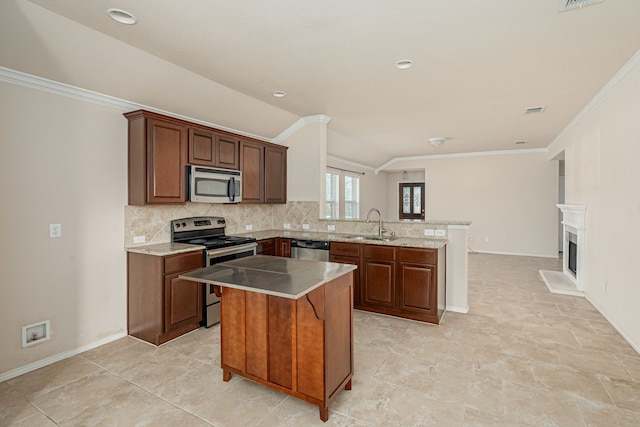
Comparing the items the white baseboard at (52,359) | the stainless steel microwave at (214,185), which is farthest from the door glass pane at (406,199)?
the white baseboard at (52,359)

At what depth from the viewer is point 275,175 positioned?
16.4 ft

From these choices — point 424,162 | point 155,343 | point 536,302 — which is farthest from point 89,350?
point 424,162

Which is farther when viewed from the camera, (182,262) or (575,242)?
(575,242)

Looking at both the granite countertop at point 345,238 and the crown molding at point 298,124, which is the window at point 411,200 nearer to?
the crown molding at point 298,124

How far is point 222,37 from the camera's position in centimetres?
Answer: 252

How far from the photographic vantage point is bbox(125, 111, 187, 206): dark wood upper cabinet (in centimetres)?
320

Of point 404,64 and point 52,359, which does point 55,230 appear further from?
point 404,64

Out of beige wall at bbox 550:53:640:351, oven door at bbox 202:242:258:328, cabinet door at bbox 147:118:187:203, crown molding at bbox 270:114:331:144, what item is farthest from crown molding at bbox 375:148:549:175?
cabinet door at bbox 147:118:187:203

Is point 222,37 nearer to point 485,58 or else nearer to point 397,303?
point 485,58

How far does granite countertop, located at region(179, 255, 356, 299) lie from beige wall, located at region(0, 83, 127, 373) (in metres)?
1.55

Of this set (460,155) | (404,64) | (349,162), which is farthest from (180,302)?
(460,155)

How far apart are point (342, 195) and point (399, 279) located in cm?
476

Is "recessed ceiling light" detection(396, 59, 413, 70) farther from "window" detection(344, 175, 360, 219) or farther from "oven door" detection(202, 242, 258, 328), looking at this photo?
"window" detection(344, 175, 360, 219)

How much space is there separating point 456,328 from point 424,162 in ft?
20.6
